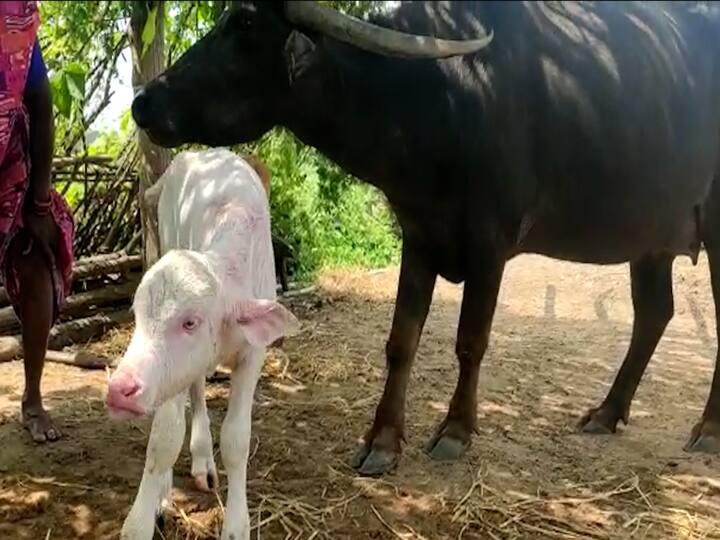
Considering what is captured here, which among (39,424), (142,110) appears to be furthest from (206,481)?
(142,110)

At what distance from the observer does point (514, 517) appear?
348 centimetres

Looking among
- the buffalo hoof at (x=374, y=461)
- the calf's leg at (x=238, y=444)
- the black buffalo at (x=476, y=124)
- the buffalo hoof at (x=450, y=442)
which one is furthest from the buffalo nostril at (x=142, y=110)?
the buffalo hoof at (x=450, y=442)

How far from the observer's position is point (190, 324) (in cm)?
262

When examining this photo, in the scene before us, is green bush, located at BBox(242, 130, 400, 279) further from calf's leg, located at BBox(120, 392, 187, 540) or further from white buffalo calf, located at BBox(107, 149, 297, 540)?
calf's leg, located at BBox(120, 392, 187, 540)

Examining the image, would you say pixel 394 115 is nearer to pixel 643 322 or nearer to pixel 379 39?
pixel 379 39

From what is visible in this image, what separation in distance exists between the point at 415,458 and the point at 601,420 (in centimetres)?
110

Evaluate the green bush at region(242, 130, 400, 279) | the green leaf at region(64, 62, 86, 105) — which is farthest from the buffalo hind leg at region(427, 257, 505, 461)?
the green bush at region(242, 130, 400, 279)

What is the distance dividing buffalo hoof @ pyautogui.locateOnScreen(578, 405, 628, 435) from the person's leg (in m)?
2.36

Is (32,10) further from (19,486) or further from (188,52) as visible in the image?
(19,486)

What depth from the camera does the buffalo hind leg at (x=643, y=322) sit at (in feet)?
15.5

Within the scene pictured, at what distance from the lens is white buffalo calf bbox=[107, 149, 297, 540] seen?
2557 millimetres

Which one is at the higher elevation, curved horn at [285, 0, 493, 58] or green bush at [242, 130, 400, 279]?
curved horn at [285, 0, 493, 58]

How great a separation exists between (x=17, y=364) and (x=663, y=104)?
137 inches

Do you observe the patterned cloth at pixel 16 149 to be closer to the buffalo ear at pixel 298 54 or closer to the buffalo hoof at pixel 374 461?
the buffalo ear at pixel 298 54
